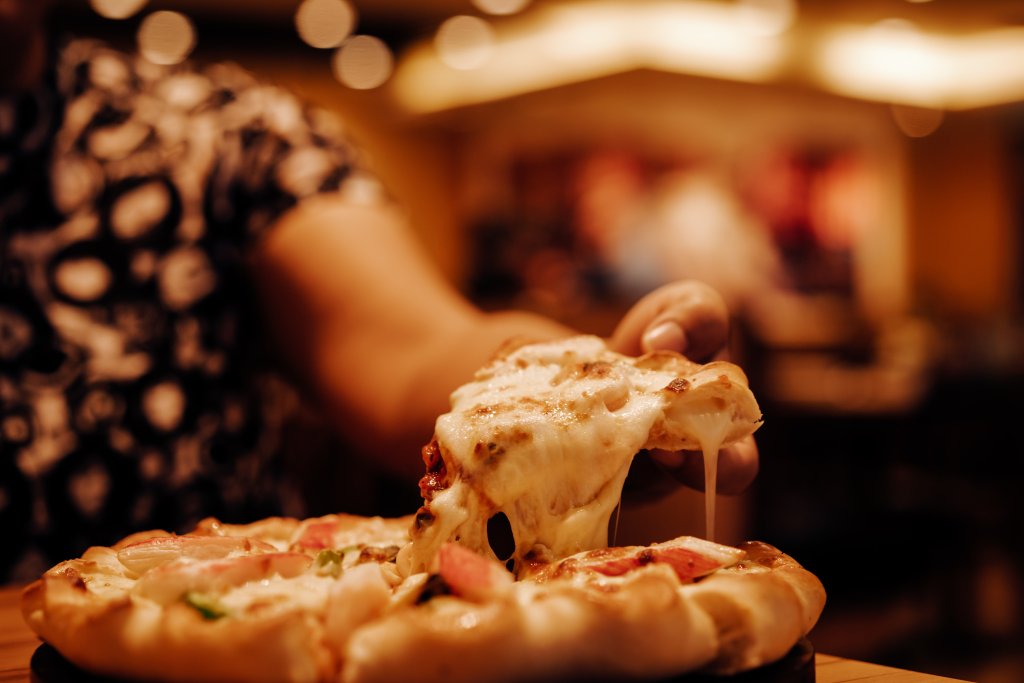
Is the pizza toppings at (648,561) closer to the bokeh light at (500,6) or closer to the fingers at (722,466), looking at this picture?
the fingers at (722,466)

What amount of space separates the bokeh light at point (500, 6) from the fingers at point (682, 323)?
5300 mm

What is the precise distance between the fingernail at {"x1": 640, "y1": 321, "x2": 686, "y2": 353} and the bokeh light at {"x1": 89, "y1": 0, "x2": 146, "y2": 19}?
5.77 m

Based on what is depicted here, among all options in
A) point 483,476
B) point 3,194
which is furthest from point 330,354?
point 483,476

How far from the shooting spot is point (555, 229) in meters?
8.04

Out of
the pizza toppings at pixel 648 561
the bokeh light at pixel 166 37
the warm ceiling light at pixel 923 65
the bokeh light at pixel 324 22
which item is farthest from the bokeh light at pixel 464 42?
the pizza toppings at pixel 648 561

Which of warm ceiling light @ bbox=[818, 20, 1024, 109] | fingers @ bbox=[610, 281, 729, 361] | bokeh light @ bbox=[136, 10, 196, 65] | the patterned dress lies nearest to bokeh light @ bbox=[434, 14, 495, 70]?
bokeh light @ bbox=[136, 10, 196, 65]

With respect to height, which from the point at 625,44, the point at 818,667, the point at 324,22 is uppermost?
the point at 324,22

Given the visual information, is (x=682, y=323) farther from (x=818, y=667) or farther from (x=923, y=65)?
(x=923, y=65)

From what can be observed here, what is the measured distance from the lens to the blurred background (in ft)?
14.4

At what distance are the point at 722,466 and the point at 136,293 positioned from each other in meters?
1.12

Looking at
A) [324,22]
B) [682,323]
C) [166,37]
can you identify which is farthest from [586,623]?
[166,37]

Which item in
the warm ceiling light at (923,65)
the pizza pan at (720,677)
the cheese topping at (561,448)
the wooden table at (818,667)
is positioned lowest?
the wooden table at (818,667)

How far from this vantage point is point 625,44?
20.1ft

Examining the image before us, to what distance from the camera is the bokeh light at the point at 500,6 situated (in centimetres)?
606
